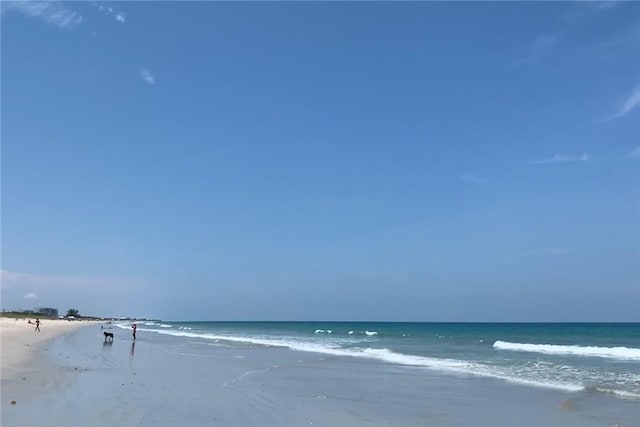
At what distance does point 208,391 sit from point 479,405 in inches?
276

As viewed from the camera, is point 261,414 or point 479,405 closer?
point 261,414

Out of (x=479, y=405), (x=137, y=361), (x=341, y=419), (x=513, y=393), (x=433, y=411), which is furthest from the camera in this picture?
(x=137, y=361)

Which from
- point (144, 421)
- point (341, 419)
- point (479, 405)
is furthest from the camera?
point (479, 405)

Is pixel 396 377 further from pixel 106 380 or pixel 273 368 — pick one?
pixel 106 380

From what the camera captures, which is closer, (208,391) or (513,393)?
(208,391)

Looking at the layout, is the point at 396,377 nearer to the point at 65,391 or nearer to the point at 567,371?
the point at 567,371

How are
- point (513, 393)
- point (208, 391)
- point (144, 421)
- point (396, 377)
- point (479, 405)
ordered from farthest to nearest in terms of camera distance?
point (396, 377)
point (513, 393)
point (208, 391)
point (479, 405)
point (144, 421)

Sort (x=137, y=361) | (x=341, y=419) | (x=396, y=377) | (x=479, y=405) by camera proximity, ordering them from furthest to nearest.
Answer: (x=137, y=361) → (x=396, y=377) → (x=479, y=405) → (x=341, y=419)

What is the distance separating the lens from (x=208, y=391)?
1422cm

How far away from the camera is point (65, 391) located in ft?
42.2

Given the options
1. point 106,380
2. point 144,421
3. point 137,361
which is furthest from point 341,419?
point 137,361

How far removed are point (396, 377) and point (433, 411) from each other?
6.78m

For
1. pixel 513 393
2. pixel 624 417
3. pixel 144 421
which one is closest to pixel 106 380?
pixel 144 421

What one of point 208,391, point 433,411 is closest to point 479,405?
point 433,411
